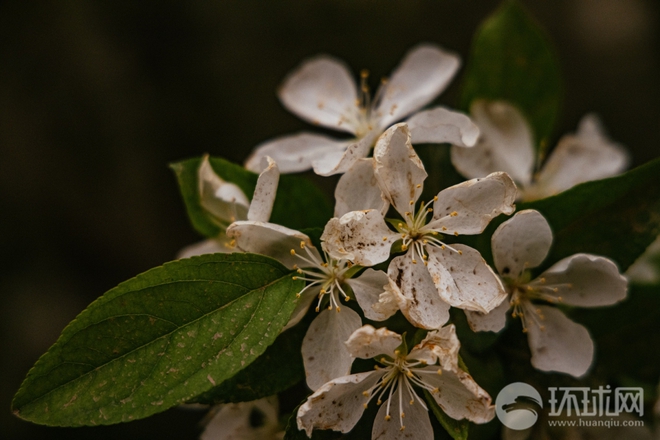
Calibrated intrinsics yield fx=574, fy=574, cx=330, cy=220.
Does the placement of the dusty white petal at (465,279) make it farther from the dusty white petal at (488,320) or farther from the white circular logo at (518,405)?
the white circular logo at (518,405)

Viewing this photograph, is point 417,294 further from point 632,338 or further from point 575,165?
point 575,165

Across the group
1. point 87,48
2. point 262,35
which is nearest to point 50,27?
point 87,48

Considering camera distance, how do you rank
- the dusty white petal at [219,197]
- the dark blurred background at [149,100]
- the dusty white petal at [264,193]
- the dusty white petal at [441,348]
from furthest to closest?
the dark blurred background at [149,100], the dusty white petal at [219,197], the dusty white petal at [264,193], the dusty white petal at [441,348]

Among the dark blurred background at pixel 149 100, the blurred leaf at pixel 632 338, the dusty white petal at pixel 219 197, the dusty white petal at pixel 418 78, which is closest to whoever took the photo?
the dusty white petal at pixel 219 197

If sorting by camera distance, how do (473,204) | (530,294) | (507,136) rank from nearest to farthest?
(473,204) → (530,294) → (507,136)

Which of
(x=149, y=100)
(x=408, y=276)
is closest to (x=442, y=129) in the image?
(x=408, y=276)

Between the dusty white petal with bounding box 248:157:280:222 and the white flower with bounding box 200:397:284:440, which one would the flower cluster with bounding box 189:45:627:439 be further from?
the white flower with bounding box 200:397:284:440

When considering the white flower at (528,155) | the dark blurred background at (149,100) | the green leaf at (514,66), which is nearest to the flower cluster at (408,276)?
the white flower at (528,155)
